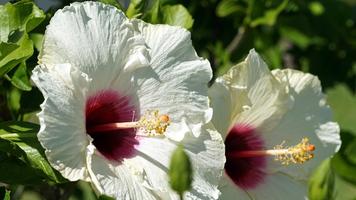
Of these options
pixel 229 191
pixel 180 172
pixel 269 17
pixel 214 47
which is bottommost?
pixel 214 47

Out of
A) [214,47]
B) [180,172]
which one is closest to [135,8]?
[180,172]

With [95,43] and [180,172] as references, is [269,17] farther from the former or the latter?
[180,172]

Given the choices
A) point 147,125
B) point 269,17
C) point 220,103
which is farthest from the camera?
point 269,17

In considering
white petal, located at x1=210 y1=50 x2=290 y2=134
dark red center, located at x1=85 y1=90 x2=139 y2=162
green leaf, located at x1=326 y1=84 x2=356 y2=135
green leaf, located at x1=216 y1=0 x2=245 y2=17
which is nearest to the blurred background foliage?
green leaf, located at x1=216 y1=0 x2=245 y2=17

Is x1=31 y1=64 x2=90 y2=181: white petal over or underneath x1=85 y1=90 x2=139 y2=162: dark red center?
over

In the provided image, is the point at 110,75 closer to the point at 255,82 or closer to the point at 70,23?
the point at 70,23

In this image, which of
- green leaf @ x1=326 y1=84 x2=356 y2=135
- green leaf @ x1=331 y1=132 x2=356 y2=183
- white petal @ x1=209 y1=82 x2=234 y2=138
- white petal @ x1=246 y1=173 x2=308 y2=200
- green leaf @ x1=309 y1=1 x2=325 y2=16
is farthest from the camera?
green leaf @ x1=326 y1=84 x2=356 y2=135

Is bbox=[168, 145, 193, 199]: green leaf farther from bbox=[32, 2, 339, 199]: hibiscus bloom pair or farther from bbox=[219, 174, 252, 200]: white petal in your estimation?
bbox=[219, 174, 252, 200]: white petal
